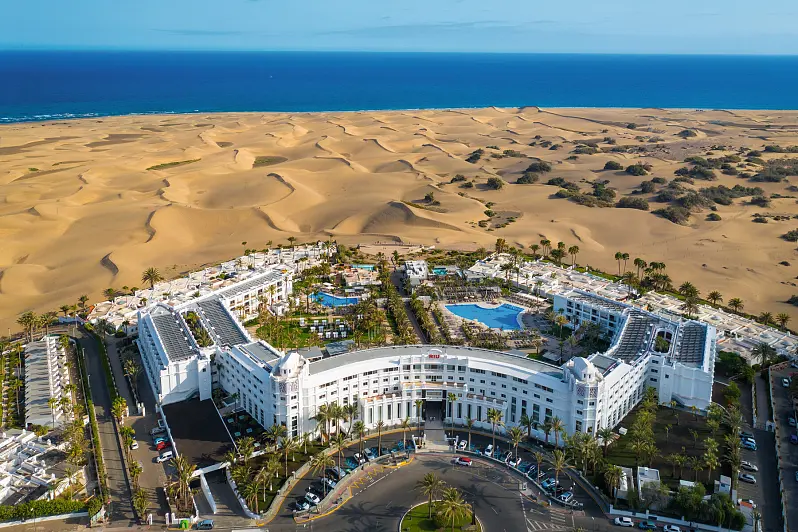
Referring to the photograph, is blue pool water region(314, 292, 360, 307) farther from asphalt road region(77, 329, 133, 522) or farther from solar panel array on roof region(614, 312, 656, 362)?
solar panel array on roof region(614, 312, 656, 362)

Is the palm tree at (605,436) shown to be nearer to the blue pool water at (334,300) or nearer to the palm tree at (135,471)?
the palm tree at (135,471)

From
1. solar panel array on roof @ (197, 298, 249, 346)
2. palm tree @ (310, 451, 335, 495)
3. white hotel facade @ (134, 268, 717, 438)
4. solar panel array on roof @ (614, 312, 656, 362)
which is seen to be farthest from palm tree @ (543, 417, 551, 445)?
solar panel array on roof @ (197, 298, 249, 346)

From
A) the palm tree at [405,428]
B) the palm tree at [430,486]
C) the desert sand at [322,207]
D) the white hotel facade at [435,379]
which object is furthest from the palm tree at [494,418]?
the desert sand at [322,207]

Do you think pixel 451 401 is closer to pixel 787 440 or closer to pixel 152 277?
pixel 787 440

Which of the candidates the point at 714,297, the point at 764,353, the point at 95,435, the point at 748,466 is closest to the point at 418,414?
the point at 748,466

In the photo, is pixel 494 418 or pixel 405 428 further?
pixel 405 428

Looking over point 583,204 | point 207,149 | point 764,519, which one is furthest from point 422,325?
point 207,149
